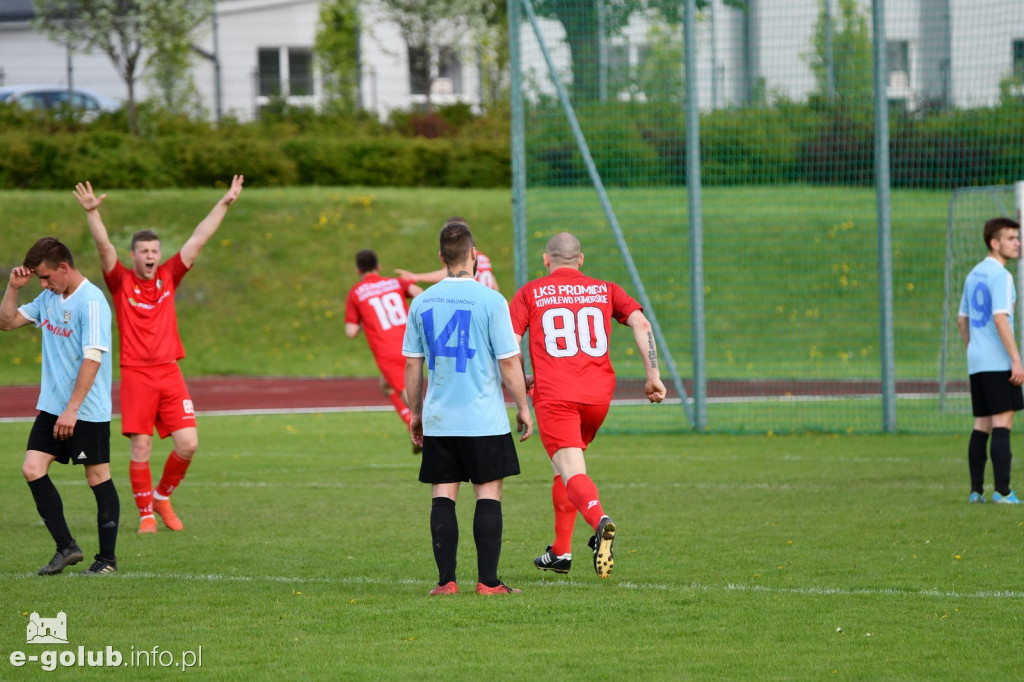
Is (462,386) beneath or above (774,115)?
beneath

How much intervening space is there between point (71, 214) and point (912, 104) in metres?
18.2

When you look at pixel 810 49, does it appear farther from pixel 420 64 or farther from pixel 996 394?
pixel 420 64

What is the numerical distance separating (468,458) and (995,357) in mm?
4994

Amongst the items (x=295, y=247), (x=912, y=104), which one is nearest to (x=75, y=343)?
(x=912, y=104)

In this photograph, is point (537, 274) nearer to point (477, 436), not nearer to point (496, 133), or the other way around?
point (477, 436)

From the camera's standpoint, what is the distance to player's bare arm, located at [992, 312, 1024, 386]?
916cm

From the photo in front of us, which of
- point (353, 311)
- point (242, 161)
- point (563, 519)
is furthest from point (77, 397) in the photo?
point (242, 161)

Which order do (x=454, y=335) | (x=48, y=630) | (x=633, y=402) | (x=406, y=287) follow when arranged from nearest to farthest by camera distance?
1. (x=48, y=630)
2. (x=454, y=335)
3. (x=406, y=287)
4. (x=633, y=402)

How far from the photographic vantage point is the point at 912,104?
15.9 metres

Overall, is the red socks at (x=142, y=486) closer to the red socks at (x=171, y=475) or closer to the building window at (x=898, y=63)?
the red socks at (x=171, y=475)

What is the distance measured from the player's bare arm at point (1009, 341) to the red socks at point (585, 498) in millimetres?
4029

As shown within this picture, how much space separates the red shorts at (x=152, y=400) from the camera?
29.0 feet

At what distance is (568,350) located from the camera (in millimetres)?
7035

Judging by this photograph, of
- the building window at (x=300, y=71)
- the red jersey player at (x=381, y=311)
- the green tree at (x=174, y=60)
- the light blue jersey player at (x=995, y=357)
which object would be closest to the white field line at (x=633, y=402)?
the red jersey player at (x=381, y=311)
